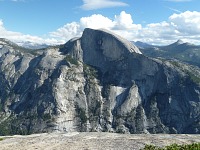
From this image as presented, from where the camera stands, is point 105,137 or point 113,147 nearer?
point 113,147

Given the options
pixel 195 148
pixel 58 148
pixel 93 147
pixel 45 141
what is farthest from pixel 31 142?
pixel 195 148

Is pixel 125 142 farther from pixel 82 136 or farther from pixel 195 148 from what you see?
pixel 195 148

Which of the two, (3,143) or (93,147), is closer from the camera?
(93,147)

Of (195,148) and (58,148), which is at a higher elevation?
(195,148)

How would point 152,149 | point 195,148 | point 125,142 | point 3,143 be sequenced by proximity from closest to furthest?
point 195,148 → point 152,149 → point 125,142 → point 3,143

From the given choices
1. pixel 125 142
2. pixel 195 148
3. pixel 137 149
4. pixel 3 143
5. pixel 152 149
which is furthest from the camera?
pixel 3 143

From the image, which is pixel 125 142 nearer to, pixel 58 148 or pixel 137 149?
pixel 137 149

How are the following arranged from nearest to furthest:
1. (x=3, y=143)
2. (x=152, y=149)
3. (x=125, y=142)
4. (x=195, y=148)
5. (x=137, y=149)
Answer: (x=195, y=148), (x=152, y=149), (x=137, y=149), (x=125, y=142), (x=3, y=143)

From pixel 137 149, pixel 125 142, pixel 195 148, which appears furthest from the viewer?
pixel 125 142

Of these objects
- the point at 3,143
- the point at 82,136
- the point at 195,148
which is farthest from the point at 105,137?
the point at 195,148
